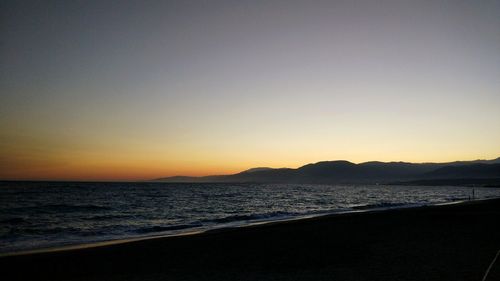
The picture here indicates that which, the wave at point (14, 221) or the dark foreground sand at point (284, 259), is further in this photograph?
the wave at point (14, 221)

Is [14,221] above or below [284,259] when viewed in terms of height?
below

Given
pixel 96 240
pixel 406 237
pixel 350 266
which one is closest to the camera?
pixel 350 266

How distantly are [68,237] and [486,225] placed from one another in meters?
24.5

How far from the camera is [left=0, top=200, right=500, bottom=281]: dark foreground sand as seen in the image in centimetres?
998

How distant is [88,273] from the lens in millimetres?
10820

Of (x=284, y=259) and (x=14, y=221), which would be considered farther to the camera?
(x=14, y=221)

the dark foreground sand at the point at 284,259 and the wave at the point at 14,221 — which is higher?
the dark foreground sand at the point at 284,259

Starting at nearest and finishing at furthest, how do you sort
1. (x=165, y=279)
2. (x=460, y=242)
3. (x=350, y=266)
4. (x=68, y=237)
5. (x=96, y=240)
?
(x=165, y=279) < (x=350, y=266) < (x=460, y=242) < (x=96, y=240) < (x=68, y=237)

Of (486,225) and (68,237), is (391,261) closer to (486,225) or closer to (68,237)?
(486,225)

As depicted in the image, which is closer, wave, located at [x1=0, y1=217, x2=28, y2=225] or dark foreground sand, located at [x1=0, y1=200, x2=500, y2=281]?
dark foreground sand, located at [x1=0, y1=200, x2=500, y2=281]

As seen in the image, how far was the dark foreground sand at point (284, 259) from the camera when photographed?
32.8ft

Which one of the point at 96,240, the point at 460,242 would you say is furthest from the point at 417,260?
the point at 96,240

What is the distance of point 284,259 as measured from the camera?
1232 cm

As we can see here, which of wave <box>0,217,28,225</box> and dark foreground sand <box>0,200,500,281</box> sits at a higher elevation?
dark foreground sand <box>0,200,500,281</box>
